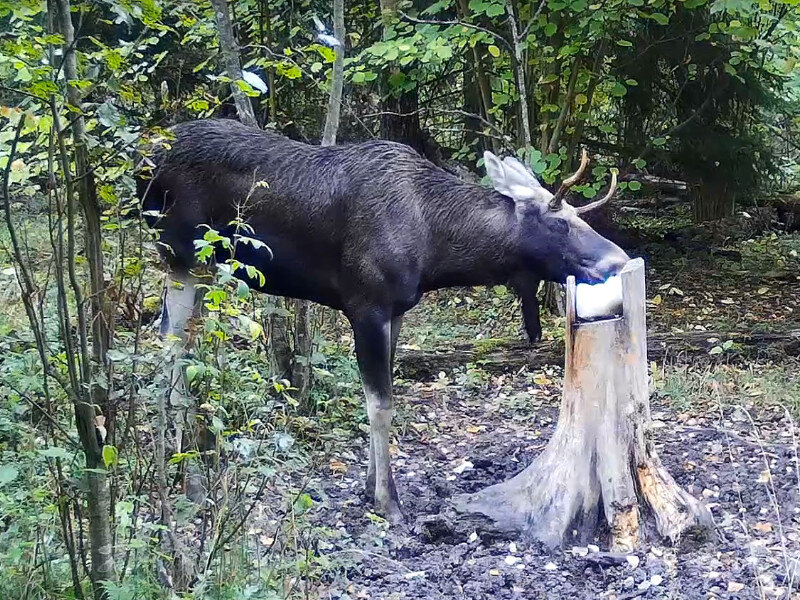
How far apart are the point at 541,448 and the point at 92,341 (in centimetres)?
337

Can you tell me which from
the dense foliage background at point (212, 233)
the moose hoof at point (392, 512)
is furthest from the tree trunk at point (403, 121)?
the moose hoof at point (392, 512)

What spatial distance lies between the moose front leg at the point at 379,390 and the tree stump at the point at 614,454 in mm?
804

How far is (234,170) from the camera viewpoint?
5.11 metres

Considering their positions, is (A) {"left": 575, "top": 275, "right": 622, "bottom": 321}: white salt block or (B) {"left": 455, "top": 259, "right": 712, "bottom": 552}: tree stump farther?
(A) {"left": 575, "top": 275, "right": 622, "bottom": 321}: white salt block

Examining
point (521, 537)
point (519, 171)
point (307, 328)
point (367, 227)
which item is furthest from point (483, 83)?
point (521, 537)

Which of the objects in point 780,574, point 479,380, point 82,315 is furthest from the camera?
point 479,380

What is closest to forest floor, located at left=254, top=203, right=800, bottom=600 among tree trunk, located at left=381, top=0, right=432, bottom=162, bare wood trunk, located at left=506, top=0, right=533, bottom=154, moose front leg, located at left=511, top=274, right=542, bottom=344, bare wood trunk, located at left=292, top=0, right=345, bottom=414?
bare wood trunk, located at left=292, top=0, right=345, bottom=414

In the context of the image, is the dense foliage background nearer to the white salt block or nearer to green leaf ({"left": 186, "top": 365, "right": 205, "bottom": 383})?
green leaf ({"left": 186, "top": 365, "right": 205, "bottom": 383})

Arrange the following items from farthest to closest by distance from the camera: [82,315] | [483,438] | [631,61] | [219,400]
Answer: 1. [631,61]
2. [483,438]
3. [219,400]
4. [82,315]

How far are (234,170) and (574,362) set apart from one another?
2077 mm

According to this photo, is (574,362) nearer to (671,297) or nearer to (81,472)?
(81,472)

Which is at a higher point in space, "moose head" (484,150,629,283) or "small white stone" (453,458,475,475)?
"moose head" (484,150,629,283)

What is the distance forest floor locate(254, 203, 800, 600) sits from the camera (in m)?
4.16

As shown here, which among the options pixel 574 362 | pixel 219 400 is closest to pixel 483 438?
pixel 574 362
